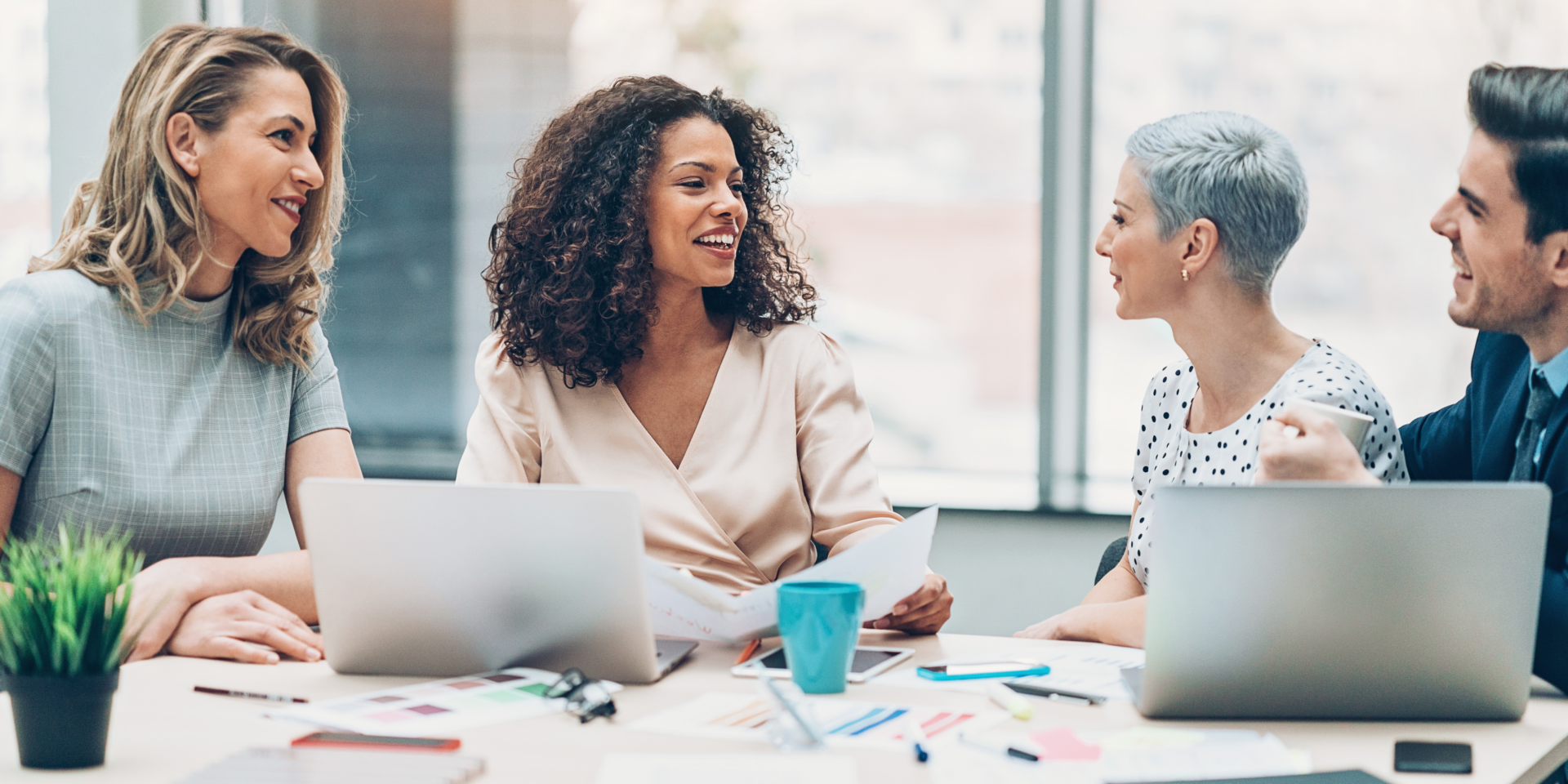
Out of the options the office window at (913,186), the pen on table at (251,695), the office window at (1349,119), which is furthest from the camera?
the office window at (913,186)

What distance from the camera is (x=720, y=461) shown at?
1935mm

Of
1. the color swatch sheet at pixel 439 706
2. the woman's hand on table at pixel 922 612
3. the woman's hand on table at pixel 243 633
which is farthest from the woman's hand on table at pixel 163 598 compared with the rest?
the woman's hand on table at pixel 922 612

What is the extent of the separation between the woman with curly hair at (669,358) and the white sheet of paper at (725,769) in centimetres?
79

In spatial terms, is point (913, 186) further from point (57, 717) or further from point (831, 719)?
point (57, 717)

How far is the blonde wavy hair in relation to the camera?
181 cm

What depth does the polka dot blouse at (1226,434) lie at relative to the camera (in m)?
1.68

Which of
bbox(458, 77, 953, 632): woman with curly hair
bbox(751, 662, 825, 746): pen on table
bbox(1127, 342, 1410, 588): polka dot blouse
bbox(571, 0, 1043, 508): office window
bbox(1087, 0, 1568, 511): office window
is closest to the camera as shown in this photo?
bbox(751, 662, 825, 746): pen on table

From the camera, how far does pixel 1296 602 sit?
1135mm

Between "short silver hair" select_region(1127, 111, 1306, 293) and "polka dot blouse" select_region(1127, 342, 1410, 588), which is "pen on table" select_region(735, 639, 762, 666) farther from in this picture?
"short silver hair" select_region(1127, 111, 1306, 293)

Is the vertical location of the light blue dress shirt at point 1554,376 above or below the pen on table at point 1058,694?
above

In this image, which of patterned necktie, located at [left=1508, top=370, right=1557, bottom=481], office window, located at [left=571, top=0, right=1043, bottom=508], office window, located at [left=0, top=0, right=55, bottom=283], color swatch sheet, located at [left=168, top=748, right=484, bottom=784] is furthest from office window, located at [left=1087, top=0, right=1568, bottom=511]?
office window, located at [left=0, top=0, right=55, bottom=283]

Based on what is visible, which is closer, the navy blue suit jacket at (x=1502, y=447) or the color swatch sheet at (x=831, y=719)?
the color swatch sheet at (x=831, y=719)

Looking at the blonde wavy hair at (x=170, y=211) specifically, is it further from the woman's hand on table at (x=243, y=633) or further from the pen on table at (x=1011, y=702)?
the pen on table at (x=1011, y=702)

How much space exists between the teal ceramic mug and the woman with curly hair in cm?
56
